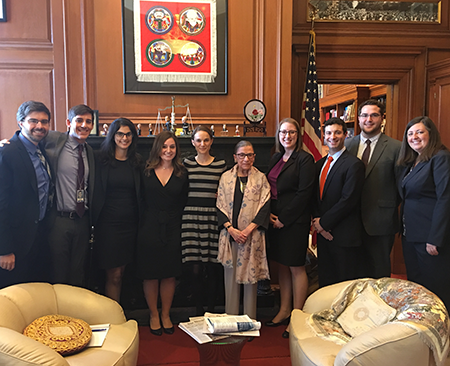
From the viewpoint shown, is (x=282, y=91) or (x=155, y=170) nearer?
(x=155, y=170)

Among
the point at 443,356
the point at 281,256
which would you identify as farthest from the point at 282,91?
the point at 443,356

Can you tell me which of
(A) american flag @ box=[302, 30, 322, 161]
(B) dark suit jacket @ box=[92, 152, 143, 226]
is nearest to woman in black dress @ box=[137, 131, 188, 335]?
(B) dark suit jacket @ box=[92, 152, 143, 226]

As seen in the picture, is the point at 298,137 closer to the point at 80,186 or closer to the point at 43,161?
the point at 80,186

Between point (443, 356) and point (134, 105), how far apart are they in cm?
343

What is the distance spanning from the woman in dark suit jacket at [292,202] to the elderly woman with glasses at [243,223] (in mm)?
148

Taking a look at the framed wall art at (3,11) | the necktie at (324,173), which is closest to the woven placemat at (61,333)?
the necktie at (324,173)

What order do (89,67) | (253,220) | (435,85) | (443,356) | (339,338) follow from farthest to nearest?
1. (435,85)
2. (89,67)
3. (253,220)
4. (339,338)
5. (443,356)

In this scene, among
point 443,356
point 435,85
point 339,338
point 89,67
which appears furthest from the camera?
point 435,85

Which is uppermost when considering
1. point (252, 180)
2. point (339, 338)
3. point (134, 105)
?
point (134, 105)

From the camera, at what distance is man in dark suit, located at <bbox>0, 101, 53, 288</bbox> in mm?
2572

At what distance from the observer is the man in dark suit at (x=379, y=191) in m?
3.12

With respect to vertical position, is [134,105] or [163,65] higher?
[163,65]

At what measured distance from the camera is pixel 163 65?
4125mm

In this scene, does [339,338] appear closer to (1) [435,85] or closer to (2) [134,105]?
(2) [134,105]
